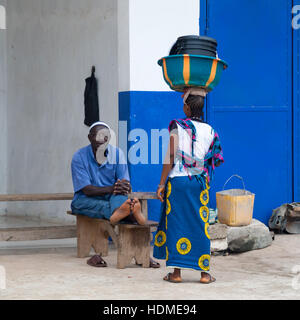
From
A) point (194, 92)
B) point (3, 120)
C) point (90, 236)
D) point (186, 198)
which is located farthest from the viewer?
point (3, 120)

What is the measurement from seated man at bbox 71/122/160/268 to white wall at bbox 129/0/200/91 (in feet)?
3.06

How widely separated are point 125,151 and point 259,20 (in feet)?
7.49

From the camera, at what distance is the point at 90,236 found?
6.62 meters

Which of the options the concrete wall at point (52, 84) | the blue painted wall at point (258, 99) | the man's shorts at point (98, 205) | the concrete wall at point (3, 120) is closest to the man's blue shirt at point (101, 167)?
the man's shorts at point (98, 205)

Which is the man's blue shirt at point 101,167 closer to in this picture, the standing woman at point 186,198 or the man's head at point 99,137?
the man's head at point 99,137

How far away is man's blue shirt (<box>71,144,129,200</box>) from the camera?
6399 millimetres

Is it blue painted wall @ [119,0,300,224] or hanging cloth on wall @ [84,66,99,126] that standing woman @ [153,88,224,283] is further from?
hanging cloth on wall @ [84,66,99,126]

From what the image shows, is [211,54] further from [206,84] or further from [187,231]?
[187,231]

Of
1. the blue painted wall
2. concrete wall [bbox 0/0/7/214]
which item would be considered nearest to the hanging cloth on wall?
the blue painted wall

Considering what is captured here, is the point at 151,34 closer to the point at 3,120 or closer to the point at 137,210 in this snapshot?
the point at 137,210

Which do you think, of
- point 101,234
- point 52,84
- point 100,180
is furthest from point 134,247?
point 52,84

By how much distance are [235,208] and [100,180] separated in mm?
1502

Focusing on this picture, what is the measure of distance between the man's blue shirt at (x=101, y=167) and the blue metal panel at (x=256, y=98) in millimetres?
1585

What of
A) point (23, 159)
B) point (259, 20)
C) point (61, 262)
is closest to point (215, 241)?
point (61, 262)
